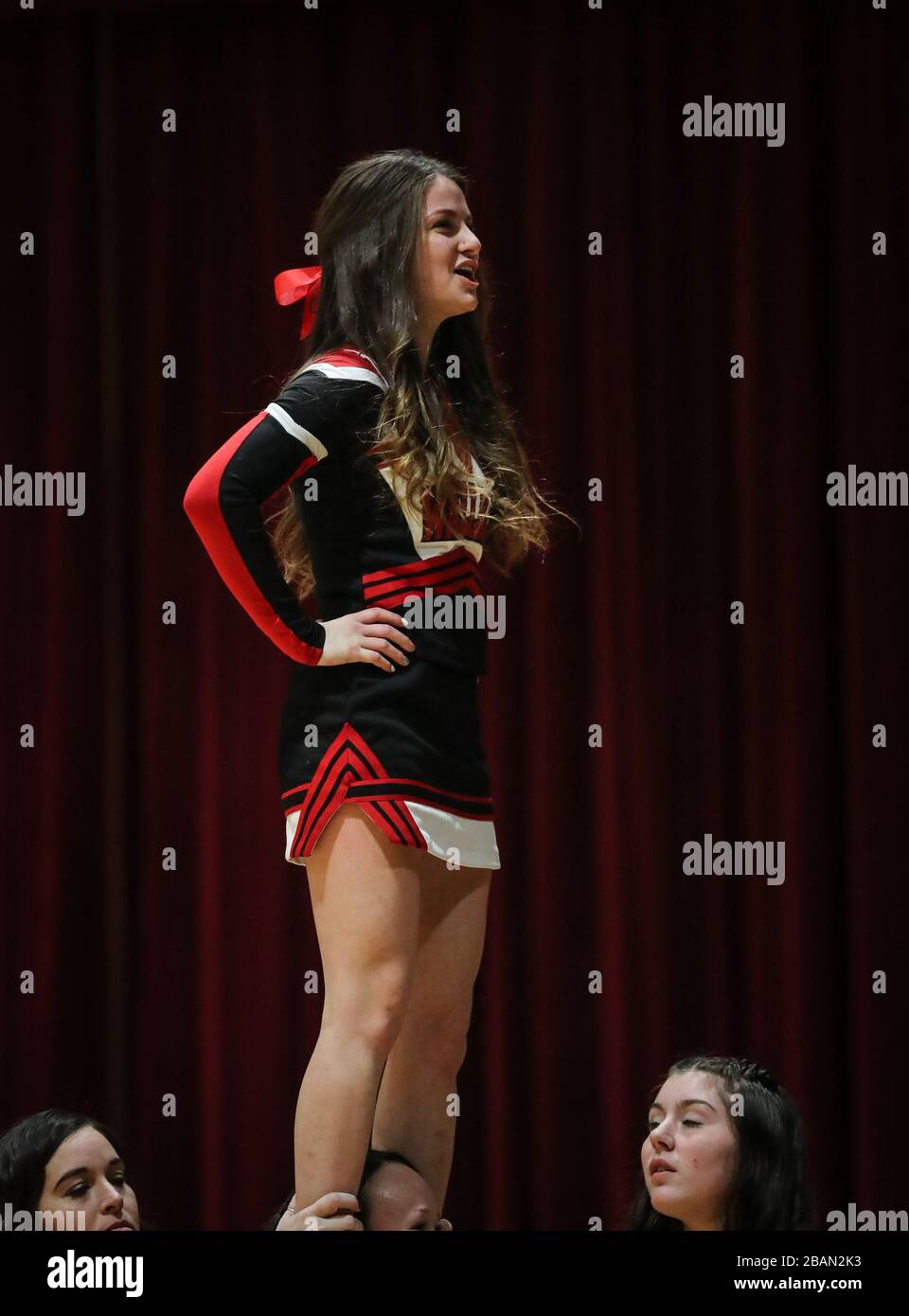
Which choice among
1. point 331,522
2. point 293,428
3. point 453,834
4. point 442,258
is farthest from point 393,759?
point 442,258

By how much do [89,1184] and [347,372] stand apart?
49.1 inches

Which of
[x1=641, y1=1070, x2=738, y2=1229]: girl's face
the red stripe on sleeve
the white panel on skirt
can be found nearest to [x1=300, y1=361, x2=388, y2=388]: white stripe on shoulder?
the red stripe on sleeve

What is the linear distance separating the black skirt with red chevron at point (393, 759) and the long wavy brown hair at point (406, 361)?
249 millimetres

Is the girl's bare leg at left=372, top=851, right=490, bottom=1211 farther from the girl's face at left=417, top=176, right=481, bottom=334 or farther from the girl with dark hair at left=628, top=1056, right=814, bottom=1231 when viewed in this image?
the girl's face at left=417, top=176, right=481, bottom=334

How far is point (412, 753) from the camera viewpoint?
227 cm

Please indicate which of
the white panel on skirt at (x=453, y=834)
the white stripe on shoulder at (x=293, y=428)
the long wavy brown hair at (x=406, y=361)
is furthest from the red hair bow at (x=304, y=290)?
the white panel on skirt at (x=453, y=834)

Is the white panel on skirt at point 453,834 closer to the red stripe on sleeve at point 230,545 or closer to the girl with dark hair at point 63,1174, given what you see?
the red stripe on sleeve at point 230,545

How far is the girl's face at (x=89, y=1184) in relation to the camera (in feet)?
8.16

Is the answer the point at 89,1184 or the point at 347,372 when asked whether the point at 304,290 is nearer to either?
the point at 347,372

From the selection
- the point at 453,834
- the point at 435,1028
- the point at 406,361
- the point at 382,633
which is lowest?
the point at 435,1028

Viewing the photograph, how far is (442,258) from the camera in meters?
2.43

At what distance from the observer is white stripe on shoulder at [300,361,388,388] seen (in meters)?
2.34

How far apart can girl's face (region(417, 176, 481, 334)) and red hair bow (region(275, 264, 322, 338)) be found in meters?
0.18
